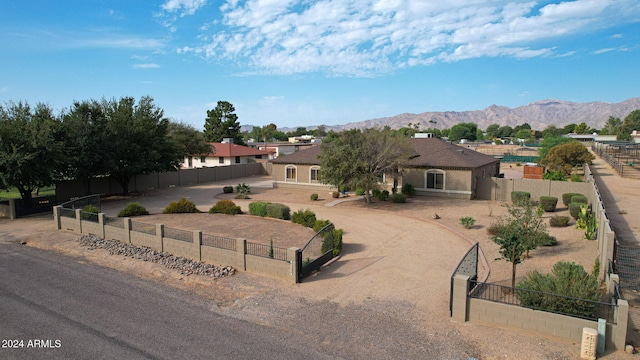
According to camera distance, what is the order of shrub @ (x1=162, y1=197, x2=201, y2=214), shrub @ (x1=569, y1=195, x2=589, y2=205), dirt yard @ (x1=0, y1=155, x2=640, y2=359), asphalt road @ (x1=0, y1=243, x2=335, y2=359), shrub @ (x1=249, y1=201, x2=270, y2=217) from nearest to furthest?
asphalt road @ (x1=0, y1=243, x2=335, y2=359), dirt yard @ (x1=0, y1=155, x2=640, y2=359), shrub @ (x1=569, y1=195, x2=589, y2=205), shrub @ (x1=249, y1=201, x2=270, y2=217), shrub @ (x1=162, y1=197, x2=201, y2=214)

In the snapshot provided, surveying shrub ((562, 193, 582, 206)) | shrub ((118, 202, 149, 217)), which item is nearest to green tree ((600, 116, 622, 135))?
shrub ((562, 193, 582, 206))

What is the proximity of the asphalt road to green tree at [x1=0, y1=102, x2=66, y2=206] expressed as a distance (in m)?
13.5

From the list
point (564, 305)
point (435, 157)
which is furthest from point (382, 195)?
point (564, 305)

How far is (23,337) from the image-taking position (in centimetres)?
1181

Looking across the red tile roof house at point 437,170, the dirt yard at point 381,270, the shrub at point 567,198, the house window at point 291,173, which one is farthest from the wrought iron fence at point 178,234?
the shrub at point 567,198

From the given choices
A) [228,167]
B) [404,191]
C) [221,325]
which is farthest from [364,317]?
[228,167]

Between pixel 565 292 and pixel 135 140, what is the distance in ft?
118

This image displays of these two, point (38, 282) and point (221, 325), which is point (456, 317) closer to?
point (221, 325)

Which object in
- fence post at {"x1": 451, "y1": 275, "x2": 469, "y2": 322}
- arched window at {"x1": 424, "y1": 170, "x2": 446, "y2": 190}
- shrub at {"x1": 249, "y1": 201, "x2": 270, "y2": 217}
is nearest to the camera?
fence post at {"x1": 451, "y1": 275, "x2": 469, "y2": 322}

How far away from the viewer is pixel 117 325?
12461 millimetres

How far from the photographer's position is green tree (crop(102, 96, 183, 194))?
36375mm

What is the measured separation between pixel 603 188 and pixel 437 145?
15.2 metres

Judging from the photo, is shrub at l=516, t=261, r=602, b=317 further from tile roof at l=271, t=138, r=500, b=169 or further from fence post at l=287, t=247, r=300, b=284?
tile roof at l=271, t=138, r=500, b=169

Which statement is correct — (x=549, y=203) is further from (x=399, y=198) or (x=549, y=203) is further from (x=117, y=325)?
(x=117, y=325)
